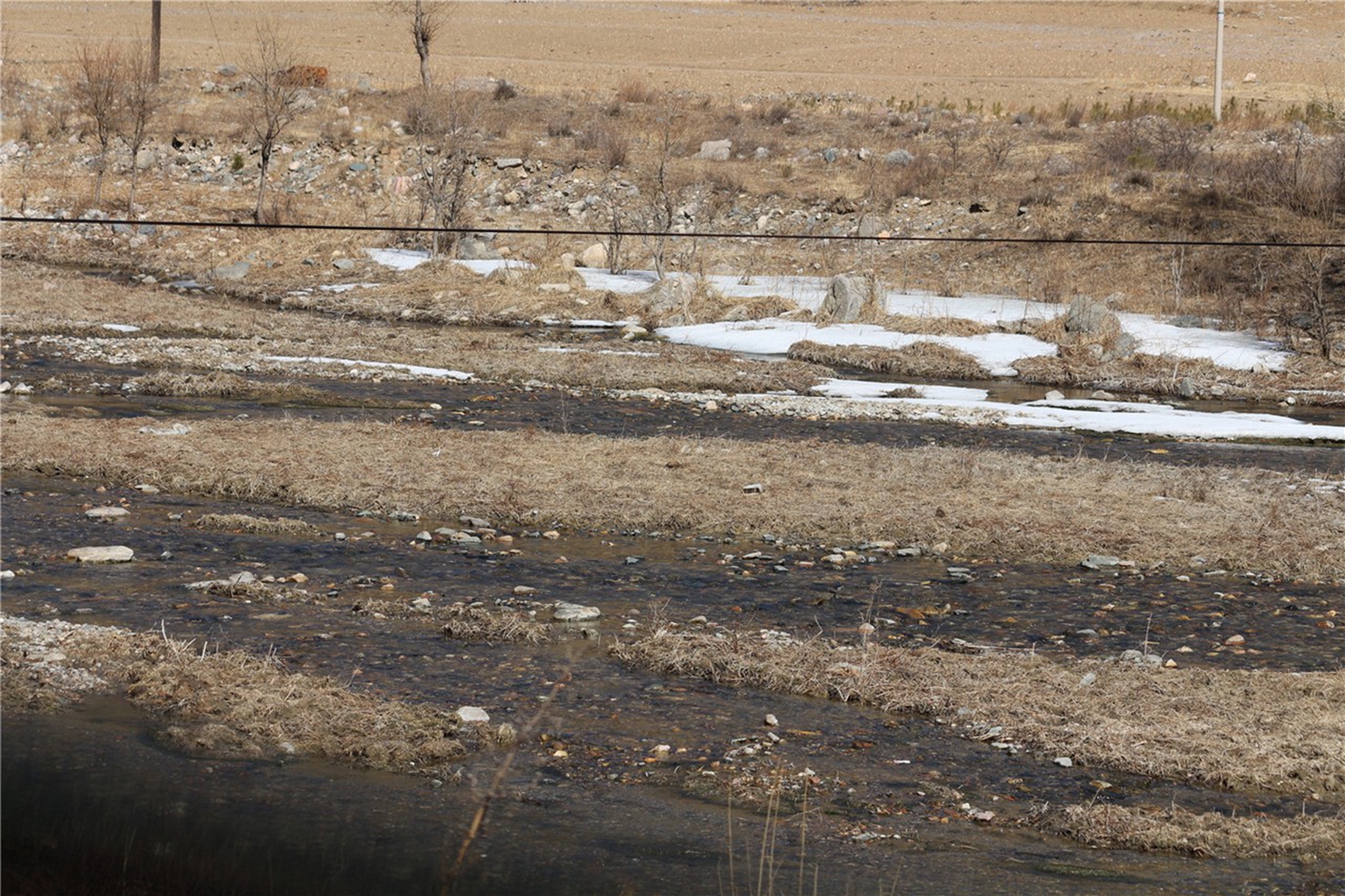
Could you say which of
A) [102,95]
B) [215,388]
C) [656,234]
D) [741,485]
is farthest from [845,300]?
[102,95]

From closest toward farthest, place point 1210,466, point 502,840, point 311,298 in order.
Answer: point 502,840 → point 1210,466 → point 311,298

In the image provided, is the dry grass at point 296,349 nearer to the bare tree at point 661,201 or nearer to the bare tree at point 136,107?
the bare tree at point 661,201

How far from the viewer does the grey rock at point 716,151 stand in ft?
119

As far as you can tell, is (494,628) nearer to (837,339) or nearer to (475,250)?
(837,339)

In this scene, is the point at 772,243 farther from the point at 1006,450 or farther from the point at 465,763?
the point at 465,763

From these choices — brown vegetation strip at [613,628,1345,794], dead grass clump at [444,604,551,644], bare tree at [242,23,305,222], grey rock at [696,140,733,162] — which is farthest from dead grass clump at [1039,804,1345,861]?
grey rock at [696,140,733,162]

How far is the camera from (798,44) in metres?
74.6

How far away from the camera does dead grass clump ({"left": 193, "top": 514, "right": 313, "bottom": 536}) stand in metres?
9.24

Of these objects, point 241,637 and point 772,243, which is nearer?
point 241,637

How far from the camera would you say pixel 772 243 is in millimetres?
28906

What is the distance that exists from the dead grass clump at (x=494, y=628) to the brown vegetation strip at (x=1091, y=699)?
0.51 m

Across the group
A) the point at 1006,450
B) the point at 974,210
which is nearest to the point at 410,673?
the point at 1006,450

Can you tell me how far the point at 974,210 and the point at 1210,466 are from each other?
18135mm

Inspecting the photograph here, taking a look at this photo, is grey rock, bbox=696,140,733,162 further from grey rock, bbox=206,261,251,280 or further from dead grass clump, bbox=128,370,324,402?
dead grass clump, bbox=128,370,324,402
